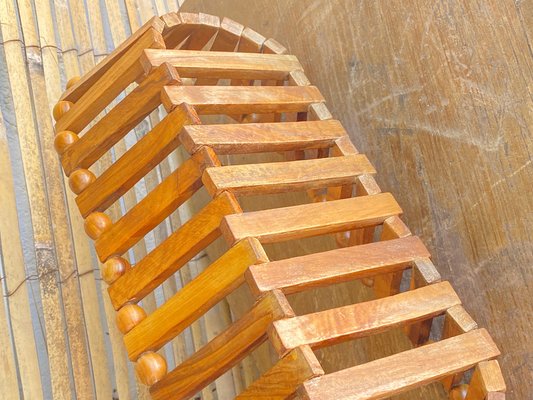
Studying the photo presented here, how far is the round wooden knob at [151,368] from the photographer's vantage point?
2.52 feet

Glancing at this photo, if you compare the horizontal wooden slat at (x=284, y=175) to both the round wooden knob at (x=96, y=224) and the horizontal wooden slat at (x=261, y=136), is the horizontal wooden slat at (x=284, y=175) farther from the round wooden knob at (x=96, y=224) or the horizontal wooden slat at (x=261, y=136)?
the round wooden knob at (x=96, y=224)

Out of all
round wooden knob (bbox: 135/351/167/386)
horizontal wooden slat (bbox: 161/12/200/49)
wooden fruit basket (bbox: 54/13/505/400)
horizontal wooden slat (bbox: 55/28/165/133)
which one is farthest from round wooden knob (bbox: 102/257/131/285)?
horizontal wooden slat (bbox: 161/12/200/49)

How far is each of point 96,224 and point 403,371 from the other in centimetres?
41

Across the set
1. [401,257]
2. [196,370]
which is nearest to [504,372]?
[401,257]

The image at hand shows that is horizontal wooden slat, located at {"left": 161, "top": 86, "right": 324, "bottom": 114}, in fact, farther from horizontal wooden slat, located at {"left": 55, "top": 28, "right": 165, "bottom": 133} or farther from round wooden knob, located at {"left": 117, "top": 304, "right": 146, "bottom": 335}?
round wooden knob, located at {"left": 117, "top": 304, "right": 146, "bottom": 335}

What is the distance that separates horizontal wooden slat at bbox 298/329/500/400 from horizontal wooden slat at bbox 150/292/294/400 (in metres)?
0.08

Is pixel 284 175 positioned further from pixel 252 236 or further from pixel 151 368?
pixel 151 368

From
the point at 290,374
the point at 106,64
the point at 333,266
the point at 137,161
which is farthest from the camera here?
the point at 106,64

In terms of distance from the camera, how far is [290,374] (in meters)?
0.65

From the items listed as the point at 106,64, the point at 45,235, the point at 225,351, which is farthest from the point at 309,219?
the point at 45,235

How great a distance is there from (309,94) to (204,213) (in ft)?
0.98

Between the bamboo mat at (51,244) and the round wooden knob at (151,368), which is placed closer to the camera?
the round wooden knob at (151,368)

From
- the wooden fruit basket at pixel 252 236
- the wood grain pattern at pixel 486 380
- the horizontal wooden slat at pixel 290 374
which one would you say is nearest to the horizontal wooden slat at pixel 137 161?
the wooden fruit basket at pixel 252 236

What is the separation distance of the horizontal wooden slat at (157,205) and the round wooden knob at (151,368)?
139 millimetres
